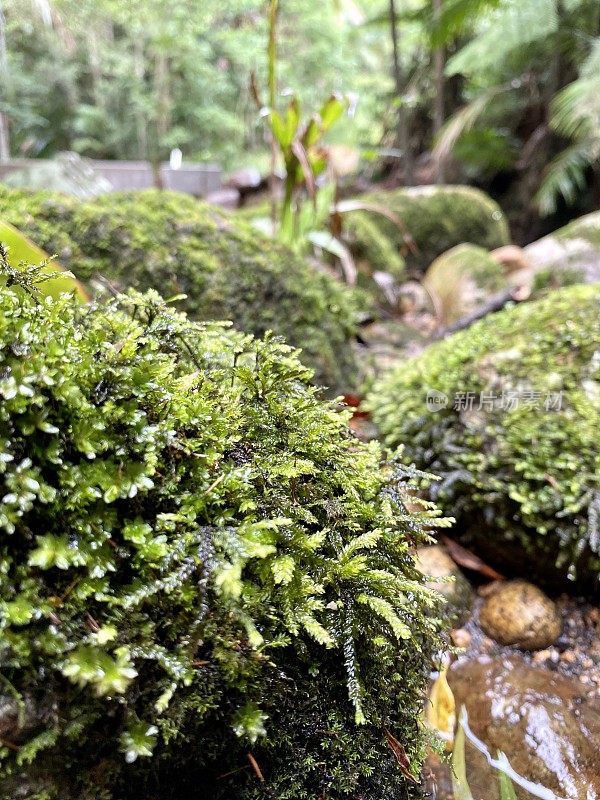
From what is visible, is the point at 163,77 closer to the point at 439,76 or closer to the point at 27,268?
the point at 439,76

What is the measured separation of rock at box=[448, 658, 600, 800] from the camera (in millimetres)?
999

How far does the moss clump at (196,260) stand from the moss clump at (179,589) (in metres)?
0.99

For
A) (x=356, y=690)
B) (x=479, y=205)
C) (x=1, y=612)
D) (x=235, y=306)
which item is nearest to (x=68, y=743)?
(x=1, y=612)

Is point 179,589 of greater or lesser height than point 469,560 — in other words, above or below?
above

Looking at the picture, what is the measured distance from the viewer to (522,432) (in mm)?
1583

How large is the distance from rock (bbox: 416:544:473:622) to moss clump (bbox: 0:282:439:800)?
1.81ft

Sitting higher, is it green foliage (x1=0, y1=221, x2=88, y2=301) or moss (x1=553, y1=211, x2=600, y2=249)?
green foliage (x1=0, y1=221, x2=88, y2=301)

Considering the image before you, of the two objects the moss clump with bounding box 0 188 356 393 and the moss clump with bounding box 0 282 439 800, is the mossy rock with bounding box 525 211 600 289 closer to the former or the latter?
the moss clump with bounding box 0 188 356 393

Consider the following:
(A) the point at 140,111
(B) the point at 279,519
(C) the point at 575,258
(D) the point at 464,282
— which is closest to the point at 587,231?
(C) the point at 575,258

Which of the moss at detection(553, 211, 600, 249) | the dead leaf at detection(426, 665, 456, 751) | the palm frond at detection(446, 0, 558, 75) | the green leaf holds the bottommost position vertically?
the dead leaf at detection(426, 665, 456, 751)

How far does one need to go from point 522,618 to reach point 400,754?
755 mm

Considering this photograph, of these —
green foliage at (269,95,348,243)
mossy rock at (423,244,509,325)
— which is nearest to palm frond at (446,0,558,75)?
mossy rock at (423,244,509,325)

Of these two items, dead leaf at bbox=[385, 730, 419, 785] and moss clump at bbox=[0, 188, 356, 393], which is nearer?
dead leaf at bbox=[385, 730, 419, 785]

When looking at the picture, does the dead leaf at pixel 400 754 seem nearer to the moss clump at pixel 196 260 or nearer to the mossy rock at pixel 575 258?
the moss clump at pixel 196 260
